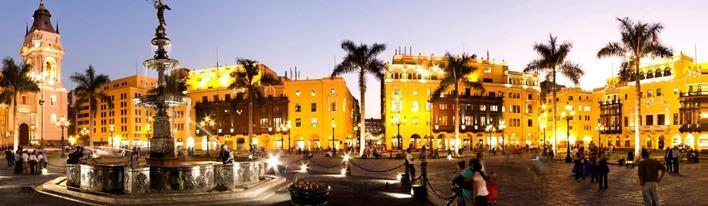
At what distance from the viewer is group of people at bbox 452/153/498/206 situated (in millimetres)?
10969

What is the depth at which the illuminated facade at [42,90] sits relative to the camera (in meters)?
95.7

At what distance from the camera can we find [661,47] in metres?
39.1

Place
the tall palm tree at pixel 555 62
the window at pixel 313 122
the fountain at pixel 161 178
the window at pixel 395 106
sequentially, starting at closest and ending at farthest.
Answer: the fountain at pixel 161 178 < the tall palm tree at pixel 555 62 < the window at pixel 395 106 < the window at pixel 313 122

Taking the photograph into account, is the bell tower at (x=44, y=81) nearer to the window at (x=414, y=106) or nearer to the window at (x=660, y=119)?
the window at (x=414, y=106)

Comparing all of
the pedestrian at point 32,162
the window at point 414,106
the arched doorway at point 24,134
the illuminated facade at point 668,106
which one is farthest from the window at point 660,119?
the arched doorway at point 24,134

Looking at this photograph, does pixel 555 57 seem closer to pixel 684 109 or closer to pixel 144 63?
pixel 144 63

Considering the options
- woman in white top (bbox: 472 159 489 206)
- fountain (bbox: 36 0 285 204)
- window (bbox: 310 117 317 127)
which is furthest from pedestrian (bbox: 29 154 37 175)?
window (bbox: 310 117 317 127)

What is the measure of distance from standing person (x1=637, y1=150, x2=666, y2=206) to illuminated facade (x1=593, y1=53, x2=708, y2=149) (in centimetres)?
7375

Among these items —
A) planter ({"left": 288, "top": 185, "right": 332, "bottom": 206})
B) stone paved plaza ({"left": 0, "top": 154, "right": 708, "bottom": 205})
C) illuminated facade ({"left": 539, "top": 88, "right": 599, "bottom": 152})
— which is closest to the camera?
planter ({"left": 288, "top": 185, "right": 332, "bottom": 206})

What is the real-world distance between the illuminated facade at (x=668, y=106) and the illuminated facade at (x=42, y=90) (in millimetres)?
105985

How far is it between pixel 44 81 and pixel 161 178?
3855 inches

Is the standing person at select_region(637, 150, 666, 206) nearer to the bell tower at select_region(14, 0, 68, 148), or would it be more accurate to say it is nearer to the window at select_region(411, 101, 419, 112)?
the window at select_region(411, 101, 419, 112)

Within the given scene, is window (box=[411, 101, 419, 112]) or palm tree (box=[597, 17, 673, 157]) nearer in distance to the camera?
palm tree (box=[597, 17, 673, 157])

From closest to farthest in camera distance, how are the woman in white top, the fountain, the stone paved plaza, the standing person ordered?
the woman in white top, the standing person, the fountain, the stone paved plaza
